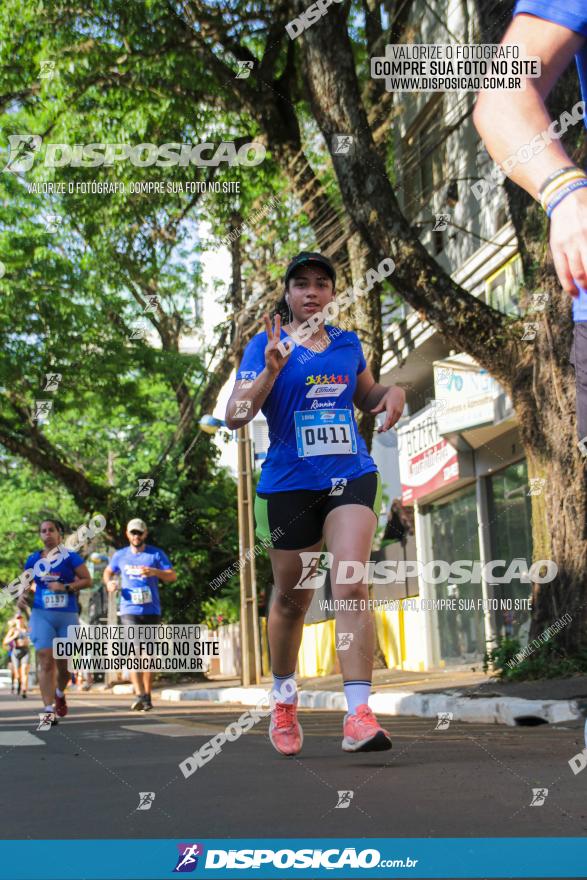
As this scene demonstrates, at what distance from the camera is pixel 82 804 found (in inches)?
148

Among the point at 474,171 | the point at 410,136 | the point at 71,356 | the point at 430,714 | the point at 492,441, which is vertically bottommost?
the point at 430,714

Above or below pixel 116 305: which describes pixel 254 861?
below

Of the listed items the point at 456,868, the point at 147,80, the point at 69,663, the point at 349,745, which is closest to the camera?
the point at 456,868

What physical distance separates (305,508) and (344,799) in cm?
175

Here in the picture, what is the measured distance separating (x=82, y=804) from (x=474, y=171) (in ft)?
52.7

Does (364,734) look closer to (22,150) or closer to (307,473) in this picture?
(307,473)

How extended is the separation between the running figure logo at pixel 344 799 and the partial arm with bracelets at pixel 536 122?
1776 millimetres

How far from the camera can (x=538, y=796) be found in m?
3.53

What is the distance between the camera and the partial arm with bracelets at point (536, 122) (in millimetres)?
2330

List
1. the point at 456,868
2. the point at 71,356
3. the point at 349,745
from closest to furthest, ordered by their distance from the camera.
A: the point at 456,868, the point at 349,745, the point at 71,356

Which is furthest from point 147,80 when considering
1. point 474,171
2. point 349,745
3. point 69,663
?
point 349,745

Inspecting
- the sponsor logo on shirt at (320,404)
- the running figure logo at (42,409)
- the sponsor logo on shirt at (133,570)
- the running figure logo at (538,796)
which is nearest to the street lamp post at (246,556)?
the sponsor logo on shirt at (133,570)

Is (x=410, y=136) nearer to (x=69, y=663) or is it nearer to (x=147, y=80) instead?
(x=147, y=80)

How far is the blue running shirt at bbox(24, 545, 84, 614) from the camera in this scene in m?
10.3
